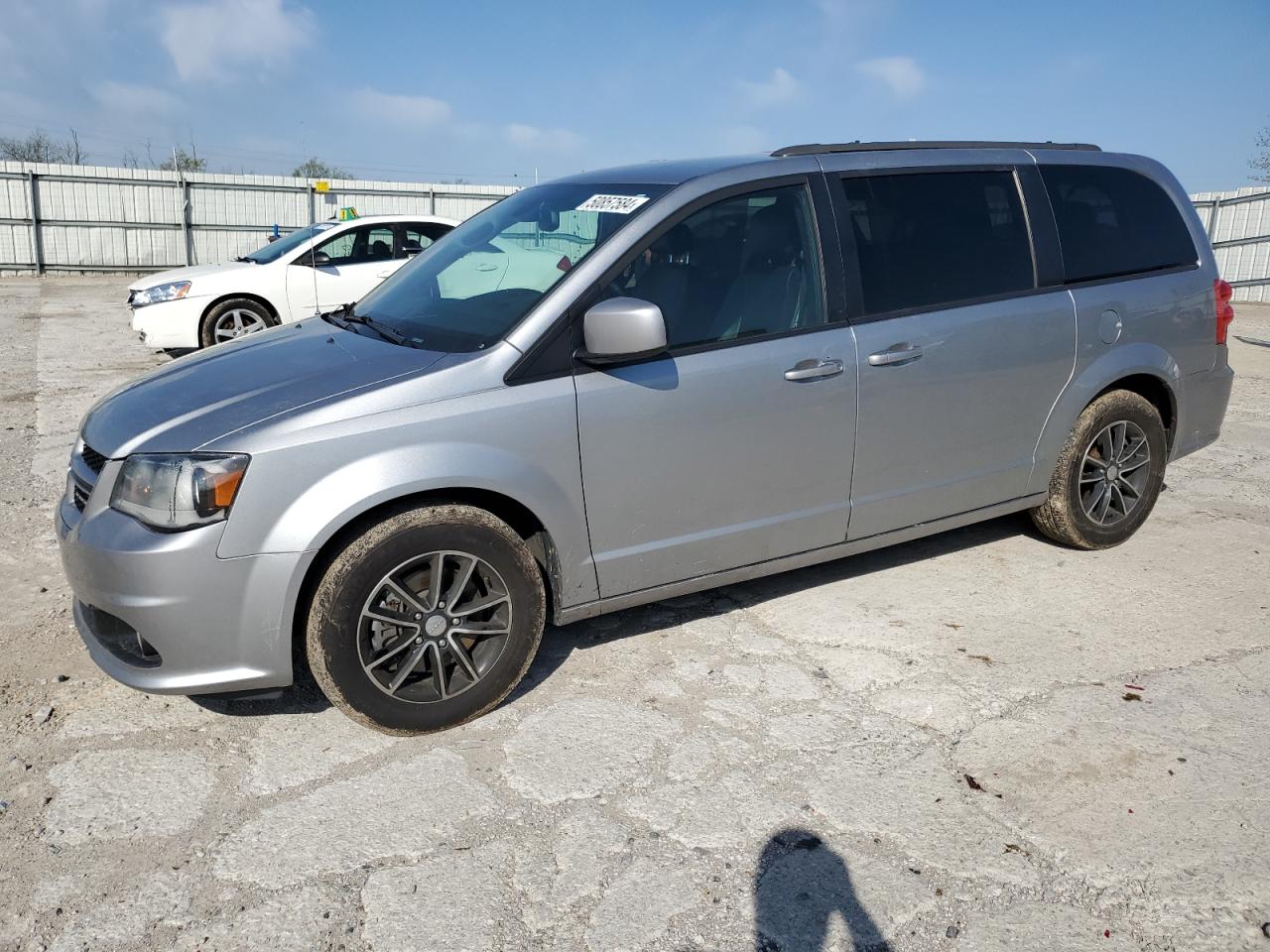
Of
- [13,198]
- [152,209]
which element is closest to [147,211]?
[152,209]

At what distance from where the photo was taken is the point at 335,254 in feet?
35.8

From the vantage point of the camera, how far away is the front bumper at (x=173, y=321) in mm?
10461

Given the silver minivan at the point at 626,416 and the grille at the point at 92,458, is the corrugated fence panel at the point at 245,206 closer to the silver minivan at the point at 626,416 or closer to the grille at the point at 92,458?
the silver minivan at the point at 626,416

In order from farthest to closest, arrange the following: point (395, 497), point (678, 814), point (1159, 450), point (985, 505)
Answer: point (1159, 450) < point (985, 505) < point (395, 497) < point (678, 814)

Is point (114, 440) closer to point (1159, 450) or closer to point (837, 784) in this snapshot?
point (837, 784)

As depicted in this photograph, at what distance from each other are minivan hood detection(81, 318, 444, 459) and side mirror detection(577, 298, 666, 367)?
1.77 ft

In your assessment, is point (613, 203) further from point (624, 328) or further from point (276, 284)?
point (276, 284)

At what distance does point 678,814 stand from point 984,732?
1.14 metres

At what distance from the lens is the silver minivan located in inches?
123

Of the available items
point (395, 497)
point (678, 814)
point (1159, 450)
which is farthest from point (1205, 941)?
point (1159, 450)

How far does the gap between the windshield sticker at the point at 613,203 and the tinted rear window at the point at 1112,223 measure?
207cm

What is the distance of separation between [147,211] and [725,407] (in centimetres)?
2358

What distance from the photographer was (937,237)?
4297 millimetres

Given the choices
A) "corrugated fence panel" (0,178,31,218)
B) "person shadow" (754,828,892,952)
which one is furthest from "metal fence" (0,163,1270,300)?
"person shadow" (754,828,892,952)
